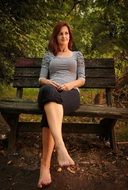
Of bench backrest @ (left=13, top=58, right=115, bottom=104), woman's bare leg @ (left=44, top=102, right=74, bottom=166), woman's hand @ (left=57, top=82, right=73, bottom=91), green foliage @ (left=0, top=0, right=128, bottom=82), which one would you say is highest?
green foliage @ (left=0, top=0, right=128, bottom=82)

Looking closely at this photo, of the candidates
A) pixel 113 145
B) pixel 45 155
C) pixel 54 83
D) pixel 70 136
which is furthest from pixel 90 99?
pixel 45 155

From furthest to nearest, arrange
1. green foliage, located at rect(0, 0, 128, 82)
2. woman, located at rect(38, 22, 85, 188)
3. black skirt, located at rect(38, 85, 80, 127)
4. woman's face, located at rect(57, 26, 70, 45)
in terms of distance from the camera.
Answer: green foliage, located at rect(0, 0, 128, 82)
woman's face, located at rect(57, 26, 70, 45)
black skirt, located at rect(38, 85, 80, 127)
woman, located at rect(38, 22, 85, 188)

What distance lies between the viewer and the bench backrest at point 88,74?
574 centimetres

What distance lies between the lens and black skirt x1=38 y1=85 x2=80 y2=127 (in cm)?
437

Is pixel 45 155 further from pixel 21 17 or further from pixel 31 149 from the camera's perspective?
pixel 21 17

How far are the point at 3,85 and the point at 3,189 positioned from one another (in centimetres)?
357

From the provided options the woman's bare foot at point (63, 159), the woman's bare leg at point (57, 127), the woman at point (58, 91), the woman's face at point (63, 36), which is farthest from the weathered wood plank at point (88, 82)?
the woman's bare foot at point (63, 159)

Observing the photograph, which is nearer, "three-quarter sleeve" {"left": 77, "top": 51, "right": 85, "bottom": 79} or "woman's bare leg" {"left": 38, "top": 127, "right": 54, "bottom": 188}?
"woman's bare leg" {"left": 38, "top": 127, "right": 54, "bottom": 188}

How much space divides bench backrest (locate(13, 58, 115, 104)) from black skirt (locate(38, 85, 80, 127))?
0.85m

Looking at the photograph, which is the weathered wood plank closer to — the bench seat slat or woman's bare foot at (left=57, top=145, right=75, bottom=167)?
the bench seat slat

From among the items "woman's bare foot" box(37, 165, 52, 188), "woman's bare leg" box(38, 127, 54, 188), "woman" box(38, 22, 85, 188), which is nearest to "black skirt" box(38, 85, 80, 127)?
"woman" box(38, 22, 85, 188)

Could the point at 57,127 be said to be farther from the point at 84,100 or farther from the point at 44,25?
the point at 84,100

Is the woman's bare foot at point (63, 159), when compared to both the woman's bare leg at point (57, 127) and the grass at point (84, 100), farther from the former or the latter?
the grass at point (84, 100)

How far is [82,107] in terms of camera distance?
4.88 metres
